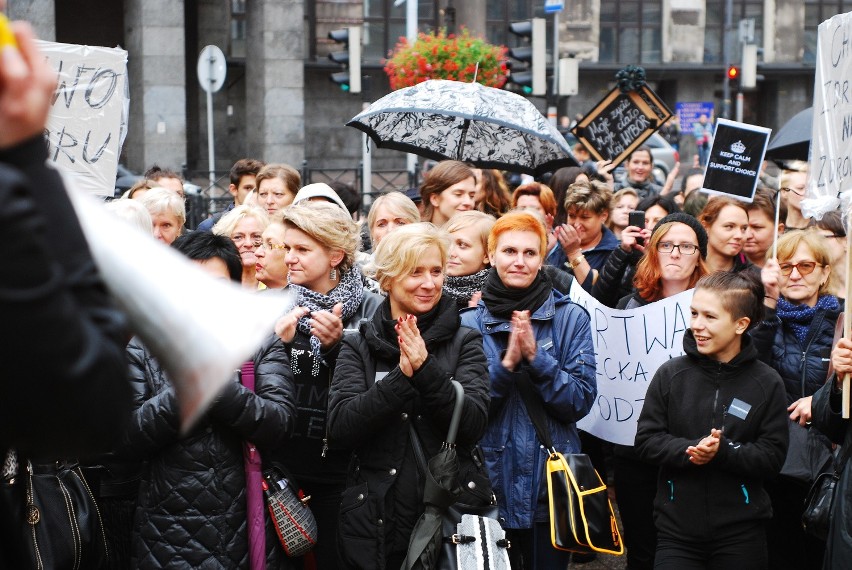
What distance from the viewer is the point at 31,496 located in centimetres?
415

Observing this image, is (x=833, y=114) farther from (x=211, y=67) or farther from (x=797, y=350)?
(x=211, y=67)

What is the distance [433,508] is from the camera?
13.5 ft

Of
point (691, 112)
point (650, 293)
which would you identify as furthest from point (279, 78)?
point (650, 293)

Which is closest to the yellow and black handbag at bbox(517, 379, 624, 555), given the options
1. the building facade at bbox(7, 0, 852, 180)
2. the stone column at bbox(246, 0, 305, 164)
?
the building facade at bbox(7, 0, 852, 180)

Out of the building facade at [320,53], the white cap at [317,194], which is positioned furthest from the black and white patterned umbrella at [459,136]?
the building facade at [320,53]

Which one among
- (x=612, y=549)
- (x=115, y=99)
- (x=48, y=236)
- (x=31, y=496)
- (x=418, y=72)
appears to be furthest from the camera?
(x=418, y=72)

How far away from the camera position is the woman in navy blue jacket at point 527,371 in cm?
480

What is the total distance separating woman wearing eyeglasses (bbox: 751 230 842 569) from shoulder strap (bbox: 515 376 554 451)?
1162 mm

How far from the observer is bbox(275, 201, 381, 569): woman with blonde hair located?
500 centimetres

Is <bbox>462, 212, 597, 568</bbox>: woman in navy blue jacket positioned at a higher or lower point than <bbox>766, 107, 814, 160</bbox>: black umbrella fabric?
lower

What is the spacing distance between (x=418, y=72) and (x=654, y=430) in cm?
1683

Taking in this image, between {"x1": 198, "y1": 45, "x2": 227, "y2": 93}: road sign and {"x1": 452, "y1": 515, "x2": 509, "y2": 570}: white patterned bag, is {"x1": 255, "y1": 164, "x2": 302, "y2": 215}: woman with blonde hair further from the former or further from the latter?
{"x1": 198, "y1": 45, "x2": 227, "y2": 93}: road sign

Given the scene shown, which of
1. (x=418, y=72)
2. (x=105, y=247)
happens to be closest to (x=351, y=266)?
(x=105, y=247)

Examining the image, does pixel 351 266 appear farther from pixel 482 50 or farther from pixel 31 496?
pixel 482 50
